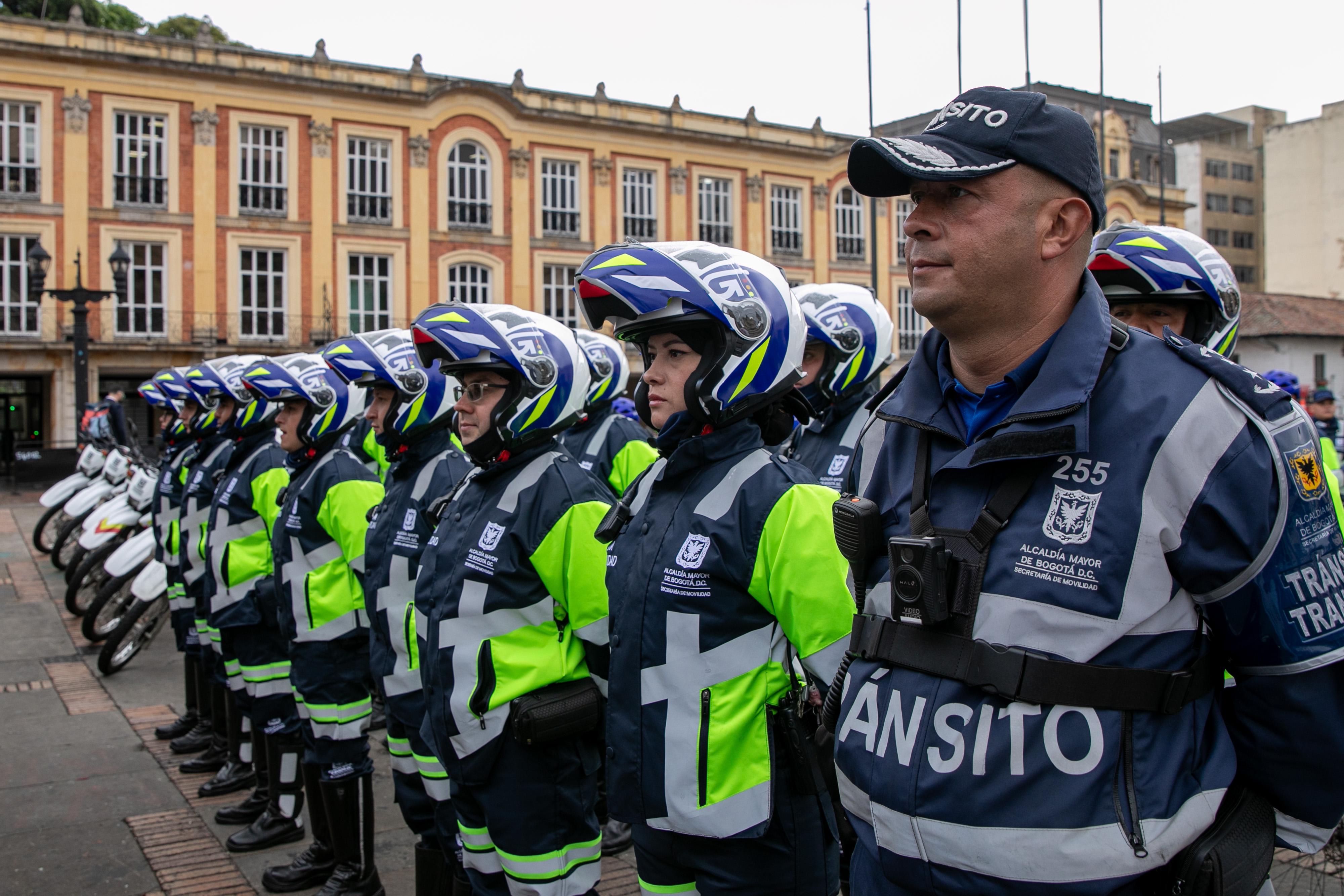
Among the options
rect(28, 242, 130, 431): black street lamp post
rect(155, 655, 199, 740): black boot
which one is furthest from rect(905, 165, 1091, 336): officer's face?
rect(28, 242, 130, 431): black street lamp post

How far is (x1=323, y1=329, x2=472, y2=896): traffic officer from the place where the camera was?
447 cm

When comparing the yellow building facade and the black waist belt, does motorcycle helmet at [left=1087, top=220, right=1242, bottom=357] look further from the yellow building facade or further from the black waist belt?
the yellow building facade

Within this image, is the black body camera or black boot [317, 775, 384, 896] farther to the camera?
black boot [317, 775, 384, 896]

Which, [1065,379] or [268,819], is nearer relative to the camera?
[1065,379]

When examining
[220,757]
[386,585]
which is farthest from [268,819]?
[386,585]

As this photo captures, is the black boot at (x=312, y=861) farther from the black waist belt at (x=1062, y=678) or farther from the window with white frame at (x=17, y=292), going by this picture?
the window with white frame at (x=17, y=292)

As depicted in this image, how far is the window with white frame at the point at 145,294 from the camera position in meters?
31.6

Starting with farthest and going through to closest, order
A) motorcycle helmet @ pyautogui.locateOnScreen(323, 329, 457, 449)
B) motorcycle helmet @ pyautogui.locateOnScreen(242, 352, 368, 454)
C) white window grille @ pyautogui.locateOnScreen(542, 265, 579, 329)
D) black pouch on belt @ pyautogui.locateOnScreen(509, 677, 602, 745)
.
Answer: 1. white window grille @ pyautogui.locateOnScreen(542, 265, 579, 329)
2. motorcycle helmet @ pyautogui.locateOnScreen(242, 352, 368, 454)
3. motorcycle helmet @ pyautogui.locateOnScreen(323, 329, 457, 449)
4. black pouch on belt @ pyautogui.locateOnScreen(509, 677, 602, 745)

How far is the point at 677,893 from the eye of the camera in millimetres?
3053

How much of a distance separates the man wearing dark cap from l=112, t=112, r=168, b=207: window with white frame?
112 ft

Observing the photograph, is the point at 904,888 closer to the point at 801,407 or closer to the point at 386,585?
the point at 801,407

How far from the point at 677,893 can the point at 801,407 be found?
157 cm

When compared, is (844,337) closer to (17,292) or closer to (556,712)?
(556,712)

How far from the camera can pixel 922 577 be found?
1.95 meters
